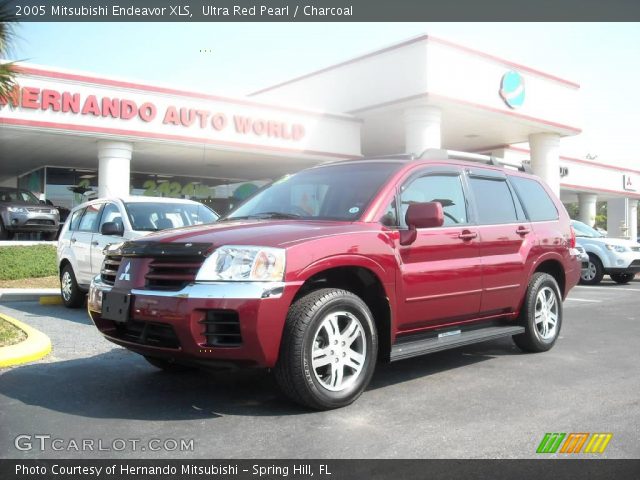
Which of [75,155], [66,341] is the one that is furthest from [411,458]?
[75,155]

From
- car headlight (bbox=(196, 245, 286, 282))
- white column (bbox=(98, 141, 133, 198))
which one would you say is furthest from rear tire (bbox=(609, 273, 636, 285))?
white column (bbox=(98, 141, 133, 198))

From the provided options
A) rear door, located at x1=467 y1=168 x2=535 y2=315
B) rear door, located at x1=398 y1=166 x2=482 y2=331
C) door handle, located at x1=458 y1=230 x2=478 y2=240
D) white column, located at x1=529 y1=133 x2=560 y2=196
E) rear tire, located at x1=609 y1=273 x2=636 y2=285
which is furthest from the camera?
white column, located at x1=529 y1=133 x2=560 y2=196

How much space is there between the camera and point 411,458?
3.19 meters

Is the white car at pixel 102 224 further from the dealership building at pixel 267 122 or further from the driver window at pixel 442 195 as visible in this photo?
the dealership building at pixel 267 122

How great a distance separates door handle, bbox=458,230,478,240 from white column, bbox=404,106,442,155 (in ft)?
50.8

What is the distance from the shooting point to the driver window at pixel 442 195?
16.3 ft

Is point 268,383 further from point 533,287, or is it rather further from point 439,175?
point 533,287

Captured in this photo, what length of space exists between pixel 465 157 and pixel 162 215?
4.82 metres

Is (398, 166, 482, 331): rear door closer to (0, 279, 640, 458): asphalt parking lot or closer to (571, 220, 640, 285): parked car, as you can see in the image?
(0, 279, 640, 458): asphalt parking lot

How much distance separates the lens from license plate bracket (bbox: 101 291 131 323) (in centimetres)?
407

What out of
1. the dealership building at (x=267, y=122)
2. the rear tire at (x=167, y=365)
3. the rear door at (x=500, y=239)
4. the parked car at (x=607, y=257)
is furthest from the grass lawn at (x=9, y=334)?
the parked car at (x=607, y=257)

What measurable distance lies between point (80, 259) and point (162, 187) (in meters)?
17.8

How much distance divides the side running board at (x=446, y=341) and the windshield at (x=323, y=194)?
42.0 inches

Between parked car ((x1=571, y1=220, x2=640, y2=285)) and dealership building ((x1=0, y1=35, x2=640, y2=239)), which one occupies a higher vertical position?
dealership building ((x1=0, y1=35, x2=640, y2=239))
